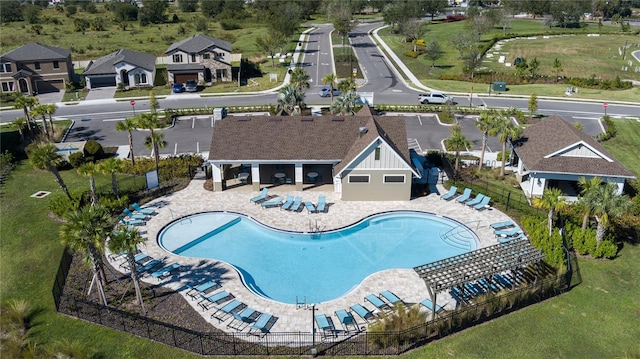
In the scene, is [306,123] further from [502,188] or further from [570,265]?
[570,265]

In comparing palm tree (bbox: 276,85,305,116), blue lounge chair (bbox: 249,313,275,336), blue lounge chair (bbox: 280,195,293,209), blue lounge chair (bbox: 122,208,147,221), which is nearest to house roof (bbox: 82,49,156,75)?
palm tree (bbox: 276,85,305,116)

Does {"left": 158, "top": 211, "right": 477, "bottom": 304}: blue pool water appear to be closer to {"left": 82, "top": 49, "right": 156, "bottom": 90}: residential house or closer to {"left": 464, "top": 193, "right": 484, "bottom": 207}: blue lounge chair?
{"left": 464, "top": 193, "right": 484, "bottom": 207}: blue lounge chair

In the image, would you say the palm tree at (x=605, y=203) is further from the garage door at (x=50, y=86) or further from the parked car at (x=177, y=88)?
the garage door at (x=50, y=86)

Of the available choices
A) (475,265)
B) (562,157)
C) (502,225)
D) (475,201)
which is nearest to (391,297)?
(475,265)

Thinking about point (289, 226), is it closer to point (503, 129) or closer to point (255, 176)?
point (255, 176)

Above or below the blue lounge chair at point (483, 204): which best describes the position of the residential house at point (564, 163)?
above

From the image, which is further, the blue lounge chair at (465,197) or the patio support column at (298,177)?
the patio support column at (298,177)

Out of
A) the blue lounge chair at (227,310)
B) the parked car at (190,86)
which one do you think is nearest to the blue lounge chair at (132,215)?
the blue lounge chair at (227,310)
